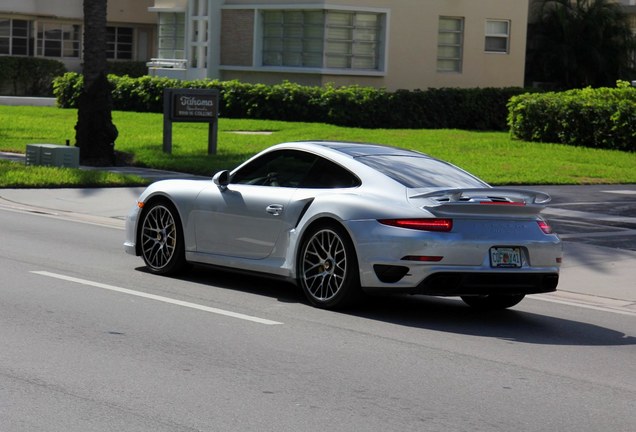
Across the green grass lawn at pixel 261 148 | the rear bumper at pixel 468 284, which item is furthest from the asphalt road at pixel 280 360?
the green grass lawn at pixel 261 148

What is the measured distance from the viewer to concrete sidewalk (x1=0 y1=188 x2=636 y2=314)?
1189 cm

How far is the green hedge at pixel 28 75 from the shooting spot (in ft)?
164

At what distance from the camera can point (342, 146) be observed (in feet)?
36.4

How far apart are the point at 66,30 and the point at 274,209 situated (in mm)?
47422

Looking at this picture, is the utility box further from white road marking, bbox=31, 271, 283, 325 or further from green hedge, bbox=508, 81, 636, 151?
green hedge, bbox=508, 81, 636, 151

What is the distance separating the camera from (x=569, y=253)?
14.1 meters

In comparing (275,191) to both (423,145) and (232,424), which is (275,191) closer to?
(232,424)

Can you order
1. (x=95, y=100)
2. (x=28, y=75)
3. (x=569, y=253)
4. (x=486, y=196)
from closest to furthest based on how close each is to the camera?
(x=486, y=196)
(x=569, y=253)
(x=95, y=100)
(x=28, y=75)

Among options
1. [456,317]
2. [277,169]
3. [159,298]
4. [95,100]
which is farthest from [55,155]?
[456,317]

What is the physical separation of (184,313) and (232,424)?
10.8 ft

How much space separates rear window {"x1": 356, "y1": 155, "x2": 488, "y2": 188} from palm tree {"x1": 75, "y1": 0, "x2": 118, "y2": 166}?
13.1 m

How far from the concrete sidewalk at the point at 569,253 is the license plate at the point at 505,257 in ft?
6.29

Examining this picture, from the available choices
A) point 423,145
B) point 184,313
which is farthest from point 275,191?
point 423,145

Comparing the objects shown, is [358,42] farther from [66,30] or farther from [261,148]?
[66,30]
